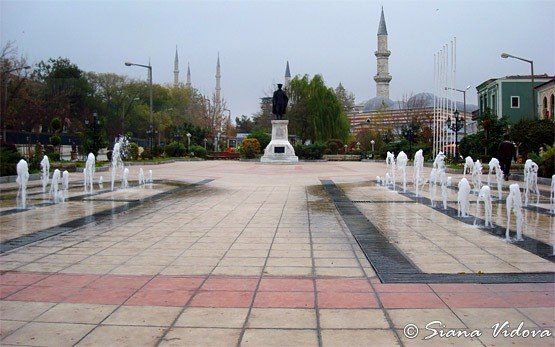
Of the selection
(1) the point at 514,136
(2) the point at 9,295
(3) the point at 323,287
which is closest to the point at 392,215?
Result: (3) the point at 323,287

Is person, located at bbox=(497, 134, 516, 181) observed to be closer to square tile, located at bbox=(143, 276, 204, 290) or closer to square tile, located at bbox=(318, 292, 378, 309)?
square tile, located at bbox=(318, 292, 378, 309)

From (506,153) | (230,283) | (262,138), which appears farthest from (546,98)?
(230,283)

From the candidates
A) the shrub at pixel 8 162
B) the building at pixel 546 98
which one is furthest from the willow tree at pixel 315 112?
the shrub at pixel 8 162

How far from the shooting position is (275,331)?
4254 millimetres

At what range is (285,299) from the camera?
5137 millimetres

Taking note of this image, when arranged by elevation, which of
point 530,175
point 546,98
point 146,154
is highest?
point 546,98

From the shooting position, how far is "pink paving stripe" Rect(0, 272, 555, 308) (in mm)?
5012

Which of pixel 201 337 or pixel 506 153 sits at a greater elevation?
pixel 506 153

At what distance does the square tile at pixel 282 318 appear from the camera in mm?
4387

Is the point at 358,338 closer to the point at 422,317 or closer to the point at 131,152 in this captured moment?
the point at 422,317

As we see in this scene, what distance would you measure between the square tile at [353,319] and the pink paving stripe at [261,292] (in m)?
0.18

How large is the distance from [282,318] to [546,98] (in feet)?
165

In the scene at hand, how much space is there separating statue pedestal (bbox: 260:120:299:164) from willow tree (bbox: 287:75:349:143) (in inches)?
625

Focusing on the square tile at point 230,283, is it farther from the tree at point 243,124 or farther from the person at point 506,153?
the tree at point 243,124
